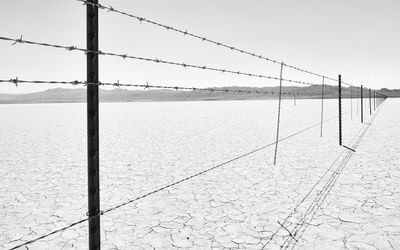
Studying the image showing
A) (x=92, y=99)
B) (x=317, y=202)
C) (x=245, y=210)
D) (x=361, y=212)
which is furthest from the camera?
(x=317, y=202)

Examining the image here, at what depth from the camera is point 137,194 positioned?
15.7 ft

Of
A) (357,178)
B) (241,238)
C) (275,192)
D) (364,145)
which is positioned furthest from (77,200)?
(364,145)

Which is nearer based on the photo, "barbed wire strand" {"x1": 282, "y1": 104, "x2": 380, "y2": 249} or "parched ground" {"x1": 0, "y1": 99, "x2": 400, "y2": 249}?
"parched ground" {"x1": 0, "y1": 99, "x2": 400, "y2": 249}

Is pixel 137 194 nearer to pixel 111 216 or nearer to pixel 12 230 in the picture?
pixel 111 216

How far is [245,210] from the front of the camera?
402 centimetres

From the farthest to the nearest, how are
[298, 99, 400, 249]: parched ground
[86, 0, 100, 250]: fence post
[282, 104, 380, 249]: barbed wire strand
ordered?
[282, 104, 380, 249]: barbed wire strand → [298, 99, 400, 249]: parched ground → [86, 0, 100, 250]: fence post

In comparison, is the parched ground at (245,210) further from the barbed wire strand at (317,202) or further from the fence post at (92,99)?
the fence post at (92,99)

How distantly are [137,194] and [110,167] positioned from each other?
2095 mm

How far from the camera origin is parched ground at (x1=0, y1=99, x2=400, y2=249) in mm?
3188

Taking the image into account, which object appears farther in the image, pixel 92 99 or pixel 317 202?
pixel 317 202

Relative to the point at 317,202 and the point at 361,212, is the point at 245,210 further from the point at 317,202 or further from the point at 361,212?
the point at 361,212

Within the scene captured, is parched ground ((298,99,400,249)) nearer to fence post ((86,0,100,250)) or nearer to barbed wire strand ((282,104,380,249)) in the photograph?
barbed wire strand ((282,104,380,249))

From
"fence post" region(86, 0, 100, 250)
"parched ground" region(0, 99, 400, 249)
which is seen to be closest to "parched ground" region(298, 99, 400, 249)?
"parched ground" region(0, 99, 400, 249)

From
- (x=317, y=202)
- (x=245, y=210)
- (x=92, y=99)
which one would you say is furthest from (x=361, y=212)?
(x=92, y=99)
